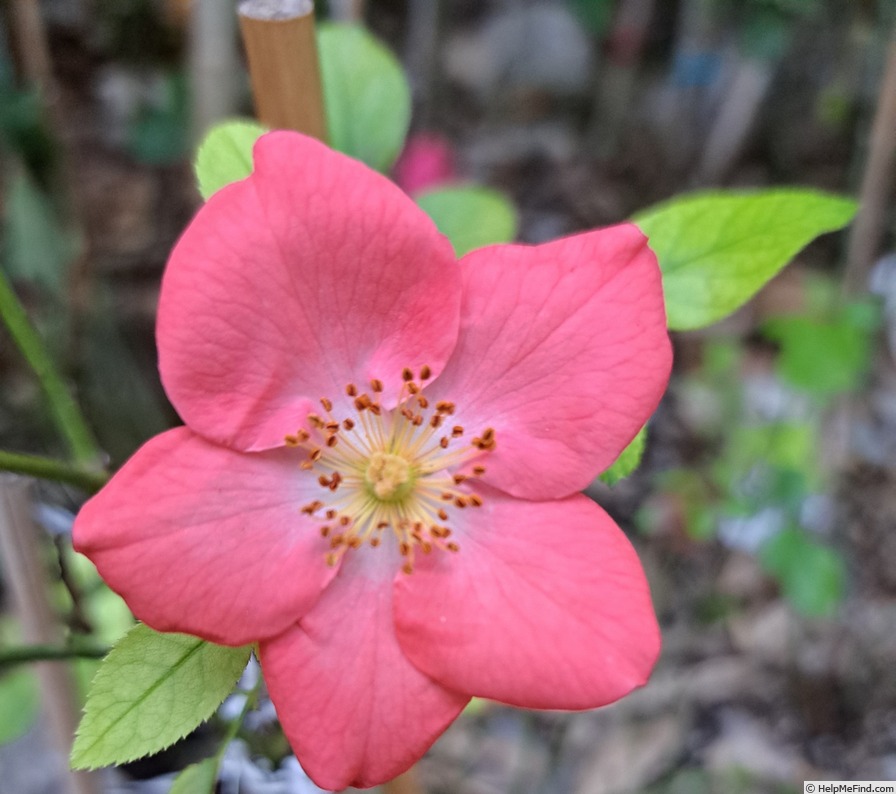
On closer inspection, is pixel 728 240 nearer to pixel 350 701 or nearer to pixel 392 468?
pixel 392 468

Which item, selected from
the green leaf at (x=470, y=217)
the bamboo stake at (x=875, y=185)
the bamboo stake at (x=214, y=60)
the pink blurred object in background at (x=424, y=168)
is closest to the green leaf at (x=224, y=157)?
the green leaf at (x=470, y=217)

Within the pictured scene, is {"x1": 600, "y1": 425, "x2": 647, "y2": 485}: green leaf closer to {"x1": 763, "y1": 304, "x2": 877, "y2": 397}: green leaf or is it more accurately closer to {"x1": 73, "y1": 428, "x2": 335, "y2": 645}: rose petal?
{"x1": 73, "y1": 428, "x2": 335, "y2": 645}: rose petal

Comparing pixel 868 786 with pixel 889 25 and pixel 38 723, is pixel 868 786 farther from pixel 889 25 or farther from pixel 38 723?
pixel 38 723

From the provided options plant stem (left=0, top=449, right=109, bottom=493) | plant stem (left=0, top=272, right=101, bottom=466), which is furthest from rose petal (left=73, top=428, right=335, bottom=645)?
plant stem (left=0, top=272, right=101, bottom=466)

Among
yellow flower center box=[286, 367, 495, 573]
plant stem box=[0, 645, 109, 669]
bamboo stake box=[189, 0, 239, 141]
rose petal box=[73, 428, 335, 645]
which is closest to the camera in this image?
rose petal box=[73, 428, 335, 645]

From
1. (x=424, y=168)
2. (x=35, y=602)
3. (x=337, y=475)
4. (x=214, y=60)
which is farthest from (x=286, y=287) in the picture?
(x=424, y=168)

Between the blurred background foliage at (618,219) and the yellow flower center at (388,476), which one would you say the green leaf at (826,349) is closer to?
the blurred background foliage at (618,219)

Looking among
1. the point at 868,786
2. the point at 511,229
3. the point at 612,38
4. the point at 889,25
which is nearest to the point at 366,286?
the point at 511,229
